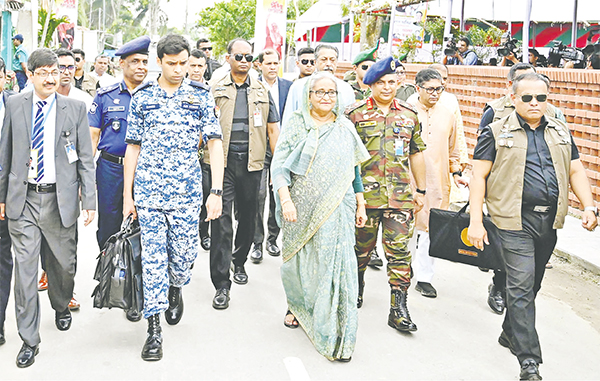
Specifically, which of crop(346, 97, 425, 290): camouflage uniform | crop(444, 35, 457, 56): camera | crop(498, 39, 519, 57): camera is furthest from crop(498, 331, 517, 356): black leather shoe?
crop(444, 35, 457, 56): camera

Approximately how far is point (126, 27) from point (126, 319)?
82038 mm

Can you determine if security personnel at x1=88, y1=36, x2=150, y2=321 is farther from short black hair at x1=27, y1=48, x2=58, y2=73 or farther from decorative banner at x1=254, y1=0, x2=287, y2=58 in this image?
decorative banner at x1=254, y1=0, x2=287, y2=58

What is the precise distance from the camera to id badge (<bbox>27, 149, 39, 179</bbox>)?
4.67 m

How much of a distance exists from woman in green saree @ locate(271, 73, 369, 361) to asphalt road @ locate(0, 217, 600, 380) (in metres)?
0.25

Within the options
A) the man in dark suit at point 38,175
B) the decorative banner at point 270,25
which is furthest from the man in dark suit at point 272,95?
the decorative banner at point 270,25

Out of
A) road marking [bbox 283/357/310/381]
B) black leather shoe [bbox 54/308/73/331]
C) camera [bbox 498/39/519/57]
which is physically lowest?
road marking [bbox 283/357/310/381]

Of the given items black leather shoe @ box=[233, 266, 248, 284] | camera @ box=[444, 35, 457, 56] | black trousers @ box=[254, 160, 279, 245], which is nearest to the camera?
black leather shoe @ box=[233, 266, 248, 284]

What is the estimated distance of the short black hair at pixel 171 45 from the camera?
471 centimetres

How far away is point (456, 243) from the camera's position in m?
5.21

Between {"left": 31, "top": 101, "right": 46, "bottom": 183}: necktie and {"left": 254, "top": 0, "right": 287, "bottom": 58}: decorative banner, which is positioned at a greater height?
{"left": 254, "top": 0, "right": 287, "bottom": 58}: decorative banner

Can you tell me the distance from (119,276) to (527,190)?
2.67 meters

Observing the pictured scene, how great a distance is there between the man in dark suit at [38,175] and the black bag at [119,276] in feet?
1.05

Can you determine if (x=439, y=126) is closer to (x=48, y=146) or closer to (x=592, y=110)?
(x=48, y=146)

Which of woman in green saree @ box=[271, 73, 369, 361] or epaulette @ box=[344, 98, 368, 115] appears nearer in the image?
woman in green saree @ box=[271, 73, 369, 361]
